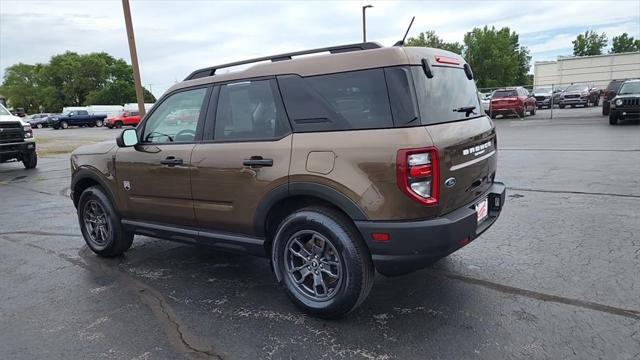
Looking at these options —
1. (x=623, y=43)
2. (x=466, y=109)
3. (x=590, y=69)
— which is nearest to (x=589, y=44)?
(x=623, y=43)

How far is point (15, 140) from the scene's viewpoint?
13.1 metres

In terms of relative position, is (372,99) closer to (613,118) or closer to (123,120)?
(613,118)

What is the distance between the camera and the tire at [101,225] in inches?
192

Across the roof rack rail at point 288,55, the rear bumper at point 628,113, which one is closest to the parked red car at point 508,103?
the rear bumper at point 628,113

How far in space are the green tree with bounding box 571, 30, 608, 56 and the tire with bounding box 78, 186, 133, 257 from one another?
4176 inches

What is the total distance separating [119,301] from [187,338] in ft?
3.36

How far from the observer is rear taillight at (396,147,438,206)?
2.92m

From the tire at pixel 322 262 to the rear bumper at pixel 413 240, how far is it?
0.13m

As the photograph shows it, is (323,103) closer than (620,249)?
Yes

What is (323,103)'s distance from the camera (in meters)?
3.35

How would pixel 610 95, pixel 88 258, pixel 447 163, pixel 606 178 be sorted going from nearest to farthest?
pixel 447 163 < pixel 88 258 < pixel 606 178 < pixel 610 95

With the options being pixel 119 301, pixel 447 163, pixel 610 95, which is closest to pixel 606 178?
pixel 447 163

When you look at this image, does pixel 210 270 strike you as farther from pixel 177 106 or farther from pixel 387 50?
pixel 387 50

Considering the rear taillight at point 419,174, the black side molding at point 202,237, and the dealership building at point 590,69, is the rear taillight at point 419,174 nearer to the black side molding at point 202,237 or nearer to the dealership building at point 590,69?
the black side molding at point 202,237
